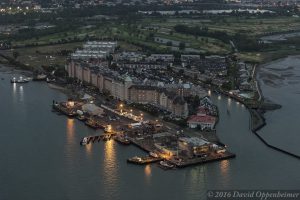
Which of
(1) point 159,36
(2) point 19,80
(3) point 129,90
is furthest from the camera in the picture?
(1) point 159,36

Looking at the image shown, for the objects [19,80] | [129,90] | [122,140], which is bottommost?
[19,80]

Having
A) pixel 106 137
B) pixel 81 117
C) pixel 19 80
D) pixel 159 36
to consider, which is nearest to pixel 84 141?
pixel 106 137

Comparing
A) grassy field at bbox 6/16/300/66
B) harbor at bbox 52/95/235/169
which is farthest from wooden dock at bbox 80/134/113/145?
grassy field at bbox 6/16/300/66

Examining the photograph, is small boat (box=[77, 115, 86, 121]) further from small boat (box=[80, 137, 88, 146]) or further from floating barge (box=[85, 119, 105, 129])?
small boat (box=[80, 137, 88, 146])

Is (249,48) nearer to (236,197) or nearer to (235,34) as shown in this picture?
(235,34)

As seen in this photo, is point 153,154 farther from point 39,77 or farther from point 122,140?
point 39,77

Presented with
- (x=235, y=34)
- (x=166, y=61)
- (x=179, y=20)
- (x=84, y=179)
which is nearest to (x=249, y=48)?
(x=235, y=34)
